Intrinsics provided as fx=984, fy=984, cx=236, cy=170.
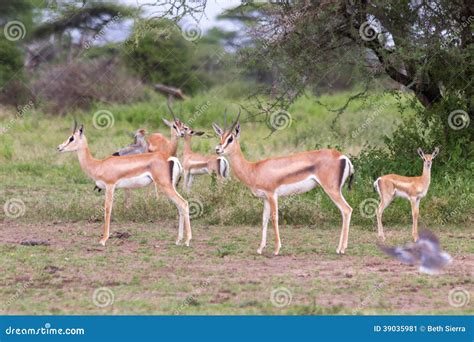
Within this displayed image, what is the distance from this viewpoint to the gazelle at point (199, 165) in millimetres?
11758

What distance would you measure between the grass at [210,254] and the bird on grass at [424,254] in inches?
4.9

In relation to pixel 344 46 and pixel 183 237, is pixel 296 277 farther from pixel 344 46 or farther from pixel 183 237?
pixel 344 46

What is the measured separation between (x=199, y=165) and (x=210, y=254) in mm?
3497

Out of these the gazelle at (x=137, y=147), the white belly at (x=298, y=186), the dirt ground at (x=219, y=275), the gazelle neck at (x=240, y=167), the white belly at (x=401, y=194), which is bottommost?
the dirt ground at (x=219, y=275)

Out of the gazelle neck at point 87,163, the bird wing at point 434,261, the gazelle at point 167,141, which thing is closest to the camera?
the bird wing at point 434,261

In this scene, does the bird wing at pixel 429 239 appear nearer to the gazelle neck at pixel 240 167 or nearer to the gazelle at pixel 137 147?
the gazelle neck at pixel 240 167

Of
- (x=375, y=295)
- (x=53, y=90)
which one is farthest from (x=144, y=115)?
(x=375, y=295)

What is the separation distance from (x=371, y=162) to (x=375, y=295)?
4.66 m

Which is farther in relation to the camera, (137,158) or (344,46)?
(344,46)

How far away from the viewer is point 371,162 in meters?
11.4

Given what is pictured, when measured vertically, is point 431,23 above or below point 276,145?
above

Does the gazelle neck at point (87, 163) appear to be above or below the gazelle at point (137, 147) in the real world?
below

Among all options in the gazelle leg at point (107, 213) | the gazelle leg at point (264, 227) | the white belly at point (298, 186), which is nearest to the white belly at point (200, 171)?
the gazelle leg at point (107, 213)

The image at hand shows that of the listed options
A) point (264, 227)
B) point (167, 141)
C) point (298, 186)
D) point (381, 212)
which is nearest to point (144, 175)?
point (264, 227)
